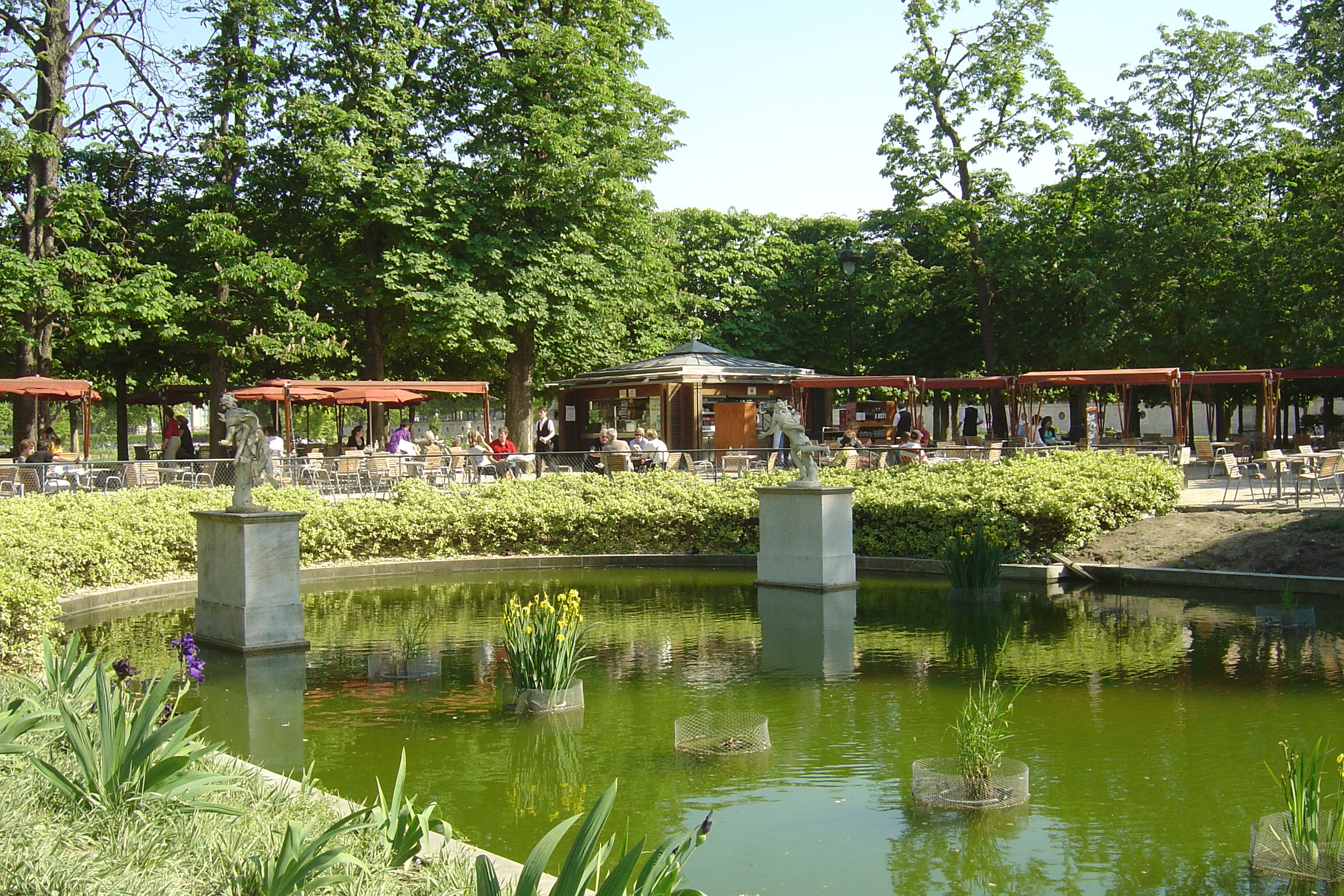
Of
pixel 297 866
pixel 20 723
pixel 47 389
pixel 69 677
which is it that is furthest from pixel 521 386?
pixel 297 866

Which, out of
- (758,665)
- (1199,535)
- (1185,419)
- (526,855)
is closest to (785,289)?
(1185,419)

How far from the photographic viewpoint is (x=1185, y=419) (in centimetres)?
3369

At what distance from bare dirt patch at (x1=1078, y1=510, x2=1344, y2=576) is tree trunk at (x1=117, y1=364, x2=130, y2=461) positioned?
89.3ft

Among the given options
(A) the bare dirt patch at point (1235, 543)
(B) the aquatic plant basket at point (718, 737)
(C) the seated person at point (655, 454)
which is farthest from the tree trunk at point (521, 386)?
(B) the aquatic plant basket at point (718, 737)

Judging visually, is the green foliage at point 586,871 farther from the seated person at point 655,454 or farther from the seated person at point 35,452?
the seated person at point 35,452

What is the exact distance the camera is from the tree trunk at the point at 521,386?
1200 inches

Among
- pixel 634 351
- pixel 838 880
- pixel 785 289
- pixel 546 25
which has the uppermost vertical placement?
pixel 546 25

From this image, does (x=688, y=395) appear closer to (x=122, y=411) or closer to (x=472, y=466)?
(x=472, y=466)

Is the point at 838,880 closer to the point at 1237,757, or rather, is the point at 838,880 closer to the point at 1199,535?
the point at 1237,757

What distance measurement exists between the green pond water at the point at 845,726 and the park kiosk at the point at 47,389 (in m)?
13.1

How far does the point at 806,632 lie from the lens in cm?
1079

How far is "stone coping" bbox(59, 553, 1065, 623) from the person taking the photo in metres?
12.9

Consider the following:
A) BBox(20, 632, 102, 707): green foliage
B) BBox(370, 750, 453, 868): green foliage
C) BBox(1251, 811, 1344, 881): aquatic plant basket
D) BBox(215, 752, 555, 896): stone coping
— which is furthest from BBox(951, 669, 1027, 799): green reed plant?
BBox(20, 632, 102, 707): green foliage

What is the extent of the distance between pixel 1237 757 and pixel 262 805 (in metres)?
5.21
